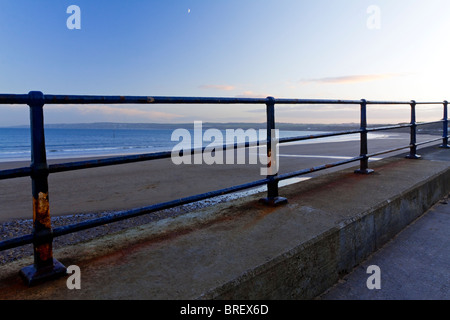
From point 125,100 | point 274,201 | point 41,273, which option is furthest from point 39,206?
point 274,201

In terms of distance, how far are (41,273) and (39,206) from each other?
347 mm

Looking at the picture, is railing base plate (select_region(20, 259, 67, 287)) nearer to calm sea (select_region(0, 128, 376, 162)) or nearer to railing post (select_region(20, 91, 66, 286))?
railing post (select_region(20, 91, 66, 286))

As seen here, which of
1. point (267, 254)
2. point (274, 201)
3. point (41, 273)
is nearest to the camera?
point (41, 273)

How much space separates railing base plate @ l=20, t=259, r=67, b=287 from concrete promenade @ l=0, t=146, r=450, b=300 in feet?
0.13

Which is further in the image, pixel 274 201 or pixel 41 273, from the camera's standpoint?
pixel 274 201

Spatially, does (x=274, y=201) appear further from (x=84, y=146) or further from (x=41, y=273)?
(x=84, y=146)

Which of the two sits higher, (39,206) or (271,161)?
(271,161)

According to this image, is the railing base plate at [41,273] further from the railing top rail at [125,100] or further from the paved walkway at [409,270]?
the paved walkway at [409,270]

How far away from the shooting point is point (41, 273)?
174cm

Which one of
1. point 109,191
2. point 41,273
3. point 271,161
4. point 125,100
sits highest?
point 125,100

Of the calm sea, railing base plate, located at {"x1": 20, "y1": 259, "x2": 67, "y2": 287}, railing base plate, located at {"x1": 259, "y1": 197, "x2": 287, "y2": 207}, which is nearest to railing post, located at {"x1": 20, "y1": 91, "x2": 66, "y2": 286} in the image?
railing base plate, located at {"x1": 20, "y1": 259, "x2": 67, "y2": 287}

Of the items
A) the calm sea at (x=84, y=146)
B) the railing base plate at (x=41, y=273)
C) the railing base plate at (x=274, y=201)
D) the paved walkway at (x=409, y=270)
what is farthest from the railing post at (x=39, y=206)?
the calm sea at (x=84, y=146)

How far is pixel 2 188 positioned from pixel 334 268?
22.2 feet
